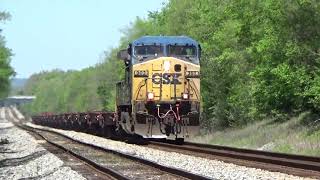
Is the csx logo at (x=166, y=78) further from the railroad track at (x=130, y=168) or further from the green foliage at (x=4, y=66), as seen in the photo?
the green foliage at (x=4, y=66)

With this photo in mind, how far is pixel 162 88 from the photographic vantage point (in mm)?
23375

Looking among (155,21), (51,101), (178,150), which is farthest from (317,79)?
(51,101)

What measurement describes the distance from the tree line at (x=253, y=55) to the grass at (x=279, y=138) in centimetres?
90

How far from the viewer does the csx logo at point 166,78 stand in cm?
2341

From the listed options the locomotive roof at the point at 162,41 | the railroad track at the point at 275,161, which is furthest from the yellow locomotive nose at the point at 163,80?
the railroad track at the point at 275,161

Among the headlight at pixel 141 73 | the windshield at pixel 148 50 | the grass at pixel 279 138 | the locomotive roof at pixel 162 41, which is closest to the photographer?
the grass at pixel 279 138

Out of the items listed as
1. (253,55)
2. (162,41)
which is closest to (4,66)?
(253,55)

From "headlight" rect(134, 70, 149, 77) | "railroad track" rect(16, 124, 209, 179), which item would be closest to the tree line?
"headlight" rect(134, 70, 149, 77)

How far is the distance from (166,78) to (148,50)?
4.90 ft

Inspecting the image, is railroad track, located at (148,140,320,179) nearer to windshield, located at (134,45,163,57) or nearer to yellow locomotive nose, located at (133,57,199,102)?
yellow locomotive nose, located at (133,57,199,102)

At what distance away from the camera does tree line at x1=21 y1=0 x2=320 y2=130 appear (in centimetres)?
2289

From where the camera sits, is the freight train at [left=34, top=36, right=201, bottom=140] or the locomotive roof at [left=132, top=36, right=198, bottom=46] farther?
the locomotive roof at [left=132, top=36, right=198, bottom=46]

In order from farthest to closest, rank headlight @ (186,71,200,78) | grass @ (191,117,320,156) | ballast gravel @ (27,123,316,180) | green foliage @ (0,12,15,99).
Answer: green foliage @ (0,12,15,99) → headlight @ (186,71,200,78) → grass @ (191,117,320,156) → ballast gravel @ (27,123,316,180)

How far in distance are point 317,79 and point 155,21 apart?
48276 mm
